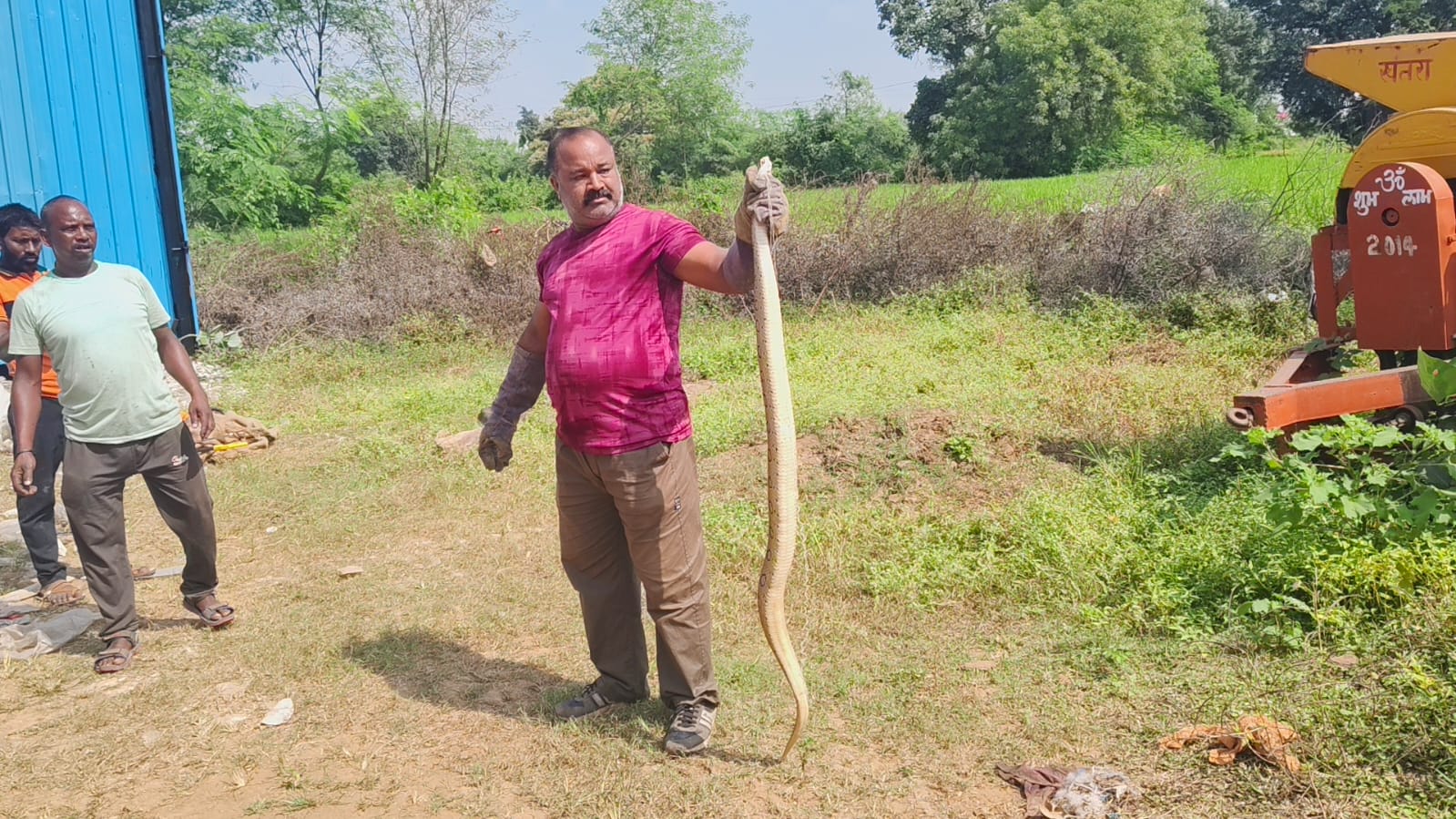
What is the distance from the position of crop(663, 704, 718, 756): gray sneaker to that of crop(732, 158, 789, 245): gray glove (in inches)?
57.4

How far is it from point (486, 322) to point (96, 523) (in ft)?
23.5

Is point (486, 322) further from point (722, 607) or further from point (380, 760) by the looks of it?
point (380, 760)

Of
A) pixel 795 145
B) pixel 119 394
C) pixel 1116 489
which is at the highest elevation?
pixel 795 145

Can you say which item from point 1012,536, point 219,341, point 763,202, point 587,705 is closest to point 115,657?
point 587,705

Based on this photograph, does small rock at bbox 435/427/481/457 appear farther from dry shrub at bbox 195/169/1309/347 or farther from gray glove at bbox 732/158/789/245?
gray glove at bbox 732/158/789/245

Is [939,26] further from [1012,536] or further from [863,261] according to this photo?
[1012,536]

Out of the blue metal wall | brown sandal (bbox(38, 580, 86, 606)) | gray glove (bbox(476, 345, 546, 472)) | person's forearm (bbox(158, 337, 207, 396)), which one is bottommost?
brown sandal (bbox(38, 580, 86, 606))

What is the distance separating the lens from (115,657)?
4.21m

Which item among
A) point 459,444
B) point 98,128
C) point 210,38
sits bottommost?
point 459,444

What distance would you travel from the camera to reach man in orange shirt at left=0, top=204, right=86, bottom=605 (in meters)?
4.87

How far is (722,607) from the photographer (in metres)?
4.44

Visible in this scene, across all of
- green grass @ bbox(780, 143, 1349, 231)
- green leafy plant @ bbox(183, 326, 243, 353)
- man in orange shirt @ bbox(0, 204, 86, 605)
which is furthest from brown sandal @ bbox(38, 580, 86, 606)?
green grass @ bbox(780, 143, 1349, 231)

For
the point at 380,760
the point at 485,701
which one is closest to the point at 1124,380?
the point at 485,701

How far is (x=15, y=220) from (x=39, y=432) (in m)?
0.95
